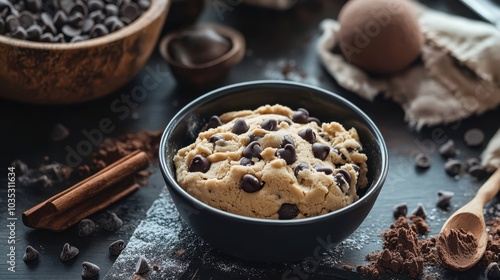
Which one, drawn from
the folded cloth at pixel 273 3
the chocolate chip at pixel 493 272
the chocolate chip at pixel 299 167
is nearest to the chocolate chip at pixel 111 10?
the folded cloth at pixel 273 3

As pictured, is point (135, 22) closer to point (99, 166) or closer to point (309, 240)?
point (99, 166)

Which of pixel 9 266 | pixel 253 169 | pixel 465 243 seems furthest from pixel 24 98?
pixel 465 243

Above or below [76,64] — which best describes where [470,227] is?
below

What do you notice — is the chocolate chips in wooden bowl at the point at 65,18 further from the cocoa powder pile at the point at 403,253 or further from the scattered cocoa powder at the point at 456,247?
the scattered cocoa powder at the point at 456,247

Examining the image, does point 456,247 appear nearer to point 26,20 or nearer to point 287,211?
point 287,211

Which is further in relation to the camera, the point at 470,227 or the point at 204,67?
the point at 204,67

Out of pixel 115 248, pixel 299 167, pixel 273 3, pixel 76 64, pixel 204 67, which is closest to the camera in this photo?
pixel 299 167

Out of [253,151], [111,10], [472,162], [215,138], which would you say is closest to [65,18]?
[111,10]
